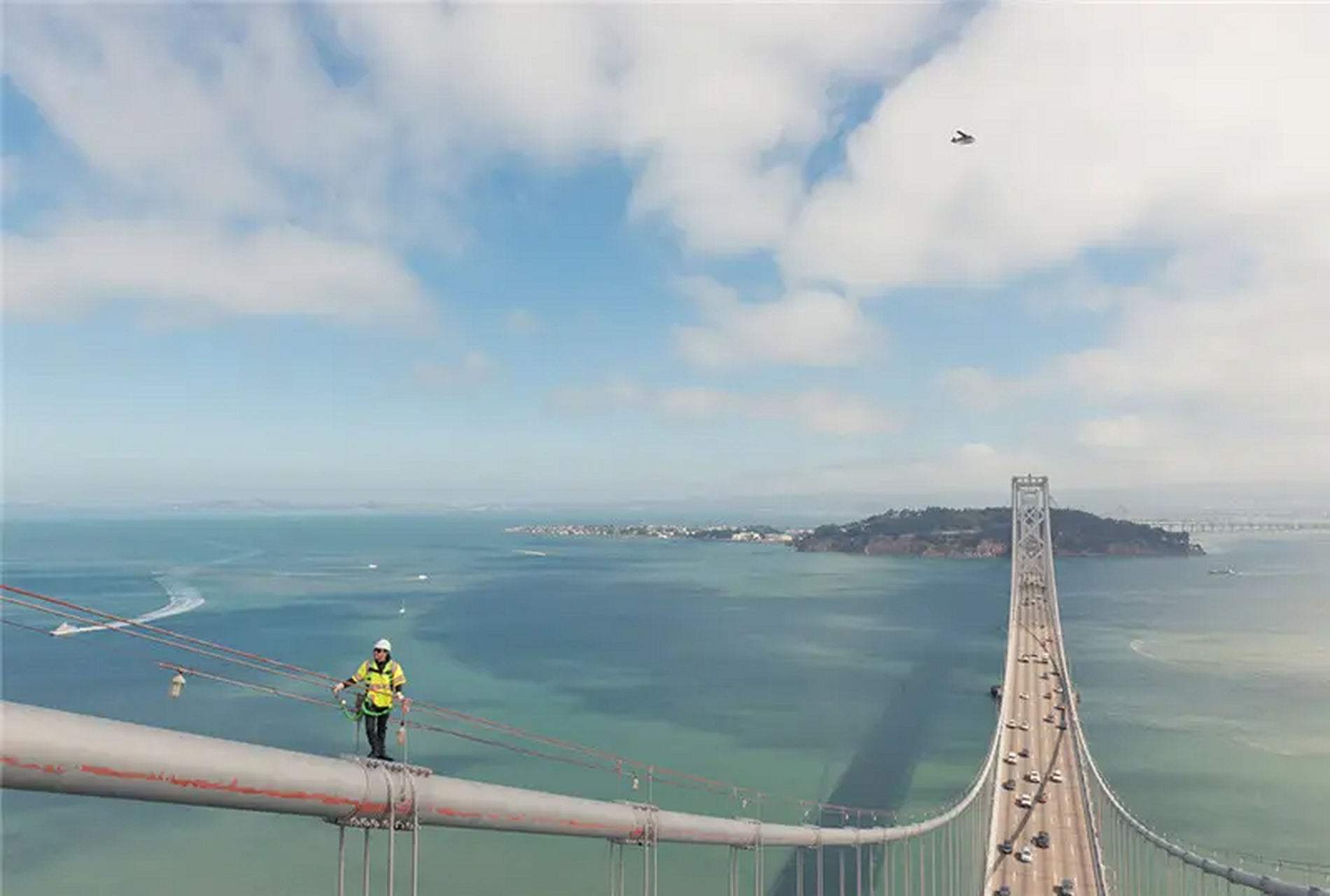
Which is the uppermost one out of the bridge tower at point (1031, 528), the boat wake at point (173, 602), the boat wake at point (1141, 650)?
the bridge tower at point (1031, 528)

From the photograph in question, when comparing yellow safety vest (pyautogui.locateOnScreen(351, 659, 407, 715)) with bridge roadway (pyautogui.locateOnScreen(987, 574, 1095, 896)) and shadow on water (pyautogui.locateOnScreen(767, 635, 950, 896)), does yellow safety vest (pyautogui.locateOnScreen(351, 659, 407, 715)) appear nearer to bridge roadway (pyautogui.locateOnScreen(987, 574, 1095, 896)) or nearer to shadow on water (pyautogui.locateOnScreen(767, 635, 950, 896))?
bridge roadway (pyautogui.locateOnScreen(987, 574, 1095, 896))

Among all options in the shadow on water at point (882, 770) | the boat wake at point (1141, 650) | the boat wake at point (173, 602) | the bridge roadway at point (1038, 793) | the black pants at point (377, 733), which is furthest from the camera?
the boat wake at point (173, 602)

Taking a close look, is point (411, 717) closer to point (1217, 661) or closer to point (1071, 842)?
point (1071, 842)

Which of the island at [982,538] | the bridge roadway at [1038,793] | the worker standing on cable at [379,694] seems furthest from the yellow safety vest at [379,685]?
the island at [982,538]

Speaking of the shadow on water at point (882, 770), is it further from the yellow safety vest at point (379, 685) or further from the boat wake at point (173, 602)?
the boat wake at point (173, 602)

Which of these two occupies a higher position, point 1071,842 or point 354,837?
point 1071,842

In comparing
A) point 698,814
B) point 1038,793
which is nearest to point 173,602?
point 698,814

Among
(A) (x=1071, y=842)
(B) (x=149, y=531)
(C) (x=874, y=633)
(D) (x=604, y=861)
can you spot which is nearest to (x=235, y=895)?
(D) (x=604, y=861)
